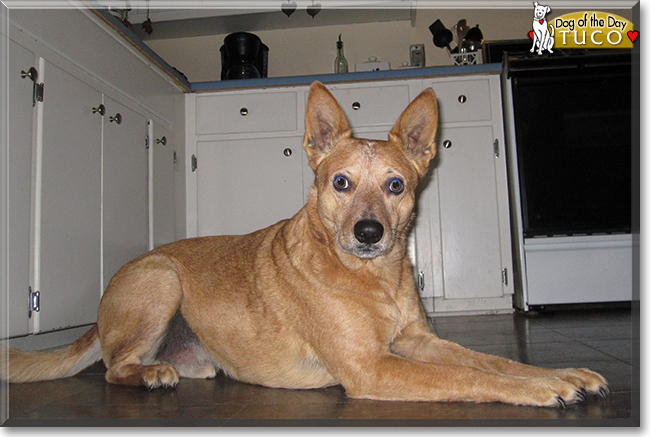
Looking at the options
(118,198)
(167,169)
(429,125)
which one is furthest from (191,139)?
(429,125)

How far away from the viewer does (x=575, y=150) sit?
432 cm

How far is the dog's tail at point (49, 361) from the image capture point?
6.79 feet

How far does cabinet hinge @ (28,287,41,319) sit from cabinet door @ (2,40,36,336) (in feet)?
0.13

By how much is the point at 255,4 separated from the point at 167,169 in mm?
2801

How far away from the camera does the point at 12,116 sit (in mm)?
2428

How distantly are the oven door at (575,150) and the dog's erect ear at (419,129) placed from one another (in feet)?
7.69

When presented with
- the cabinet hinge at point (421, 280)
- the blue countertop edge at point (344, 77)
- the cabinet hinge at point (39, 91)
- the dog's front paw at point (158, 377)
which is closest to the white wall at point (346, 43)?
the blue countertop edge at point (344, 77)

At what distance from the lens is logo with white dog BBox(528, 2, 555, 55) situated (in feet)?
15.4

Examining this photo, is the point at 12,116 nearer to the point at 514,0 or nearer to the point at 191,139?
the point at 191,139

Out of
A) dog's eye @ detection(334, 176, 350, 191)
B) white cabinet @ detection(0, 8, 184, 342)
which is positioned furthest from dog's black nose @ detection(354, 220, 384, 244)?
white cabinet @ detection(0, 8, 184, 342)

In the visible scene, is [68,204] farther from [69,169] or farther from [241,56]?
[241,56]

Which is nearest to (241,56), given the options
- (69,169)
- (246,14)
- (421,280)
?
(246,14)

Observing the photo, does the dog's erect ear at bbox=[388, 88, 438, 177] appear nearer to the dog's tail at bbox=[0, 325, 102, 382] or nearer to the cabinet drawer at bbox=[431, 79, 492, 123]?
the dog's tail at bbox=[0, 325, 102, 382]

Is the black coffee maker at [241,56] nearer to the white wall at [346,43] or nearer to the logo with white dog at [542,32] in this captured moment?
the white wall at [346,43]
